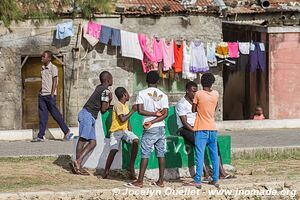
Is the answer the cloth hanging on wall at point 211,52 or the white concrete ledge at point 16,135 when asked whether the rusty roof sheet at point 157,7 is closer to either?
the cloth hanging on wall at point 211,52

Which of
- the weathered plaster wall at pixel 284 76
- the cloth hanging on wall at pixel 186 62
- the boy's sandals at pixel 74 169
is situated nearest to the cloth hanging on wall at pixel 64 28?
the cloth hanging on wall at pixel 186 62

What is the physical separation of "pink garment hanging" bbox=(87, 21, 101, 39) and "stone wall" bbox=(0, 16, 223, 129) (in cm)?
16

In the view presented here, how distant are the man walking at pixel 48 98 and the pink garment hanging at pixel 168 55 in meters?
4.94

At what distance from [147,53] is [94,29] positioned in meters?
1.48

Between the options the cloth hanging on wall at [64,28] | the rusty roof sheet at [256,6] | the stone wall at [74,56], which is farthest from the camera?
the rusty roof sheet at [256,6]

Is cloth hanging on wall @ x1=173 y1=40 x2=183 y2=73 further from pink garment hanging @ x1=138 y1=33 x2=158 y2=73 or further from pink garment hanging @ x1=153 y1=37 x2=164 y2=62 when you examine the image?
pink garment hanging @ x1=138 y1=33 x2=158 y2=73

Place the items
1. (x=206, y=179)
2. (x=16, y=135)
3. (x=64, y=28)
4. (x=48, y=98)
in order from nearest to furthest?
(x=206, y=179)
(x=48, y=98)
(x=16, y=135)
(x=64, y=28)

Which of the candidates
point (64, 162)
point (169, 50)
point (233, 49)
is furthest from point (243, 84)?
point (64, 162)

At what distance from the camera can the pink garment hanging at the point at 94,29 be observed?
2095cm

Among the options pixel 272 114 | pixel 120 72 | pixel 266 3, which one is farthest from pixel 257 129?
pixel 266 3

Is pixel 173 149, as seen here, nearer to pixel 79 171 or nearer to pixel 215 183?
pixel 215 183

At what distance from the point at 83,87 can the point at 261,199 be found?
9772 mm

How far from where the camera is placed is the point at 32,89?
21.3 meters

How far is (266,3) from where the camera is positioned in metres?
24.4
